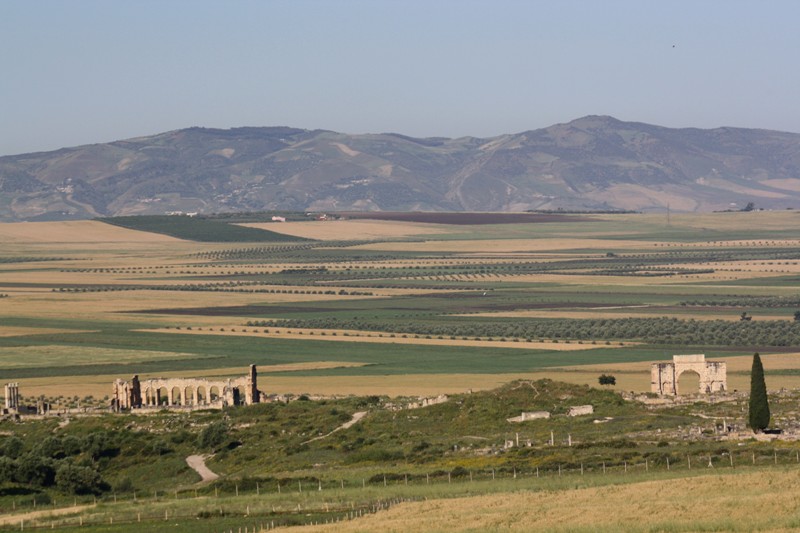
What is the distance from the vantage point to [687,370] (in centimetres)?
8000

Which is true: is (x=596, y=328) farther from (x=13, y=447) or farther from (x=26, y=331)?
(x=13, y=447)

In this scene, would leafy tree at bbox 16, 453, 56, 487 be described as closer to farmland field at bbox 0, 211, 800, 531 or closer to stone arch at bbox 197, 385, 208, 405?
farmland field at bbox 0, 211, 800, 531

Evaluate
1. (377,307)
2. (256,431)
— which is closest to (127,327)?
(377,307)

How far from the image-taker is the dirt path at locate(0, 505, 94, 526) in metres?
54.4

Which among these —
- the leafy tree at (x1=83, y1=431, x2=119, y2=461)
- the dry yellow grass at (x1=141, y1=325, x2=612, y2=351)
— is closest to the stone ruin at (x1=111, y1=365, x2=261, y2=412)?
the leafy tree at (x1=83, y1=431, x2=119, y2=461)

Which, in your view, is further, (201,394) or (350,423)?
(201,394)

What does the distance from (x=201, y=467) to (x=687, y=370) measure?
24.9 meters

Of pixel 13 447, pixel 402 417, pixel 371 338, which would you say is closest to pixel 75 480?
pixel 13 447

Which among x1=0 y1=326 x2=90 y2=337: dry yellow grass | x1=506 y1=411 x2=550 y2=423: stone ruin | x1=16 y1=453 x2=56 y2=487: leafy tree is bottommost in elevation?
x1=16 y1=453 x2=56 y2=487: leafy tree

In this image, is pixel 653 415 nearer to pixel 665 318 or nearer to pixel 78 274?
pixel 665 318

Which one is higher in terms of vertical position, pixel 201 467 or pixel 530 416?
pixel 530 416

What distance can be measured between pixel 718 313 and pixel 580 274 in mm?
57982

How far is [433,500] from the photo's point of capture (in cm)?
5159

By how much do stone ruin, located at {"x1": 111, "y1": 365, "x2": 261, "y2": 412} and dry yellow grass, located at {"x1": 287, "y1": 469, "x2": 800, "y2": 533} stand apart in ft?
107
